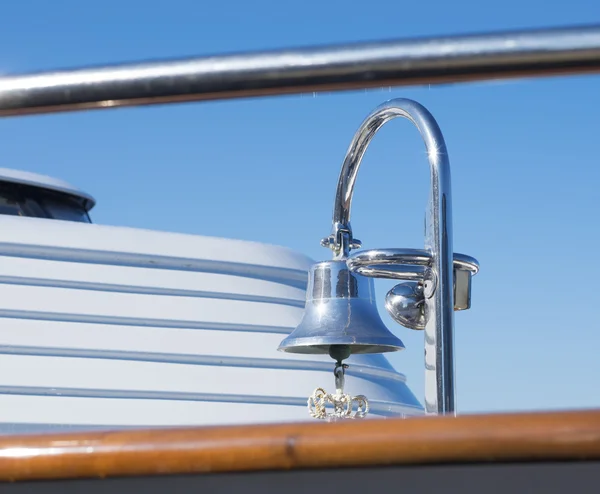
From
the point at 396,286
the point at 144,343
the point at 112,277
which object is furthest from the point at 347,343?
the point at 112,277

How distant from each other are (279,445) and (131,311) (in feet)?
19.4

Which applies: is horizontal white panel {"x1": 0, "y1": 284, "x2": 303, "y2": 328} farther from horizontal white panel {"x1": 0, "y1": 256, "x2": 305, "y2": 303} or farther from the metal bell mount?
the metal bell mount

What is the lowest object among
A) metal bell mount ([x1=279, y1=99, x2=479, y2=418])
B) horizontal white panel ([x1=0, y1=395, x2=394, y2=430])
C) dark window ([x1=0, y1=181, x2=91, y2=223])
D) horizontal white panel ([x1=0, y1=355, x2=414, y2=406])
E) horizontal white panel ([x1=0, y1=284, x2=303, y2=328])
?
metal bell mount ([x1=279, y1=99, x2=479, y2=418])

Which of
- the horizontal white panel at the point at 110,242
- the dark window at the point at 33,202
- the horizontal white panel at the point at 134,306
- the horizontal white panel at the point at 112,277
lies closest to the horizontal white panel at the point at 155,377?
the horizontal white panel at the point at 134,306

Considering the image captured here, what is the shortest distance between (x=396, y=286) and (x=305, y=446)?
1054 millimetres

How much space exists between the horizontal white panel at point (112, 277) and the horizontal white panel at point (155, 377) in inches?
25.4

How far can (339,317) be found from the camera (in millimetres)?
2480

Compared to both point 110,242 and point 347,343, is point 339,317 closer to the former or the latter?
point 347,343

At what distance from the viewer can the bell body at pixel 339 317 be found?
7.85 ft

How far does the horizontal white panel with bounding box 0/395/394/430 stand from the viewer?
6117mm

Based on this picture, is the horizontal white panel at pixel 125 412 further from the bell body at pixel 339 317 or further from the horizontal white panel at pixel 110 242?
the bell body at pixel 339 317

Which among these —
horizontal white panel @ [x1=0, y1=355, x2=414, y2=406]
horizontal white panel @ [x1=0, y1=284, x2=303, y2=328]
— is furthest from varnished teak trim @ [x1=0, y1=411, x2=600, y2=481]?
horizontal white panel @ [x1=0, y1=284, x2=303, y2=328]

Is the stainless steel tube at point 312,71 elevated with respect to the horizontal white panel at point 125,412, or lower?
lower

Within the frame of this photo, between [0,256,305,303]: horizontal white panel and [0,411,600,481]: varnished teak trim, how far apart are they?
591 cm
